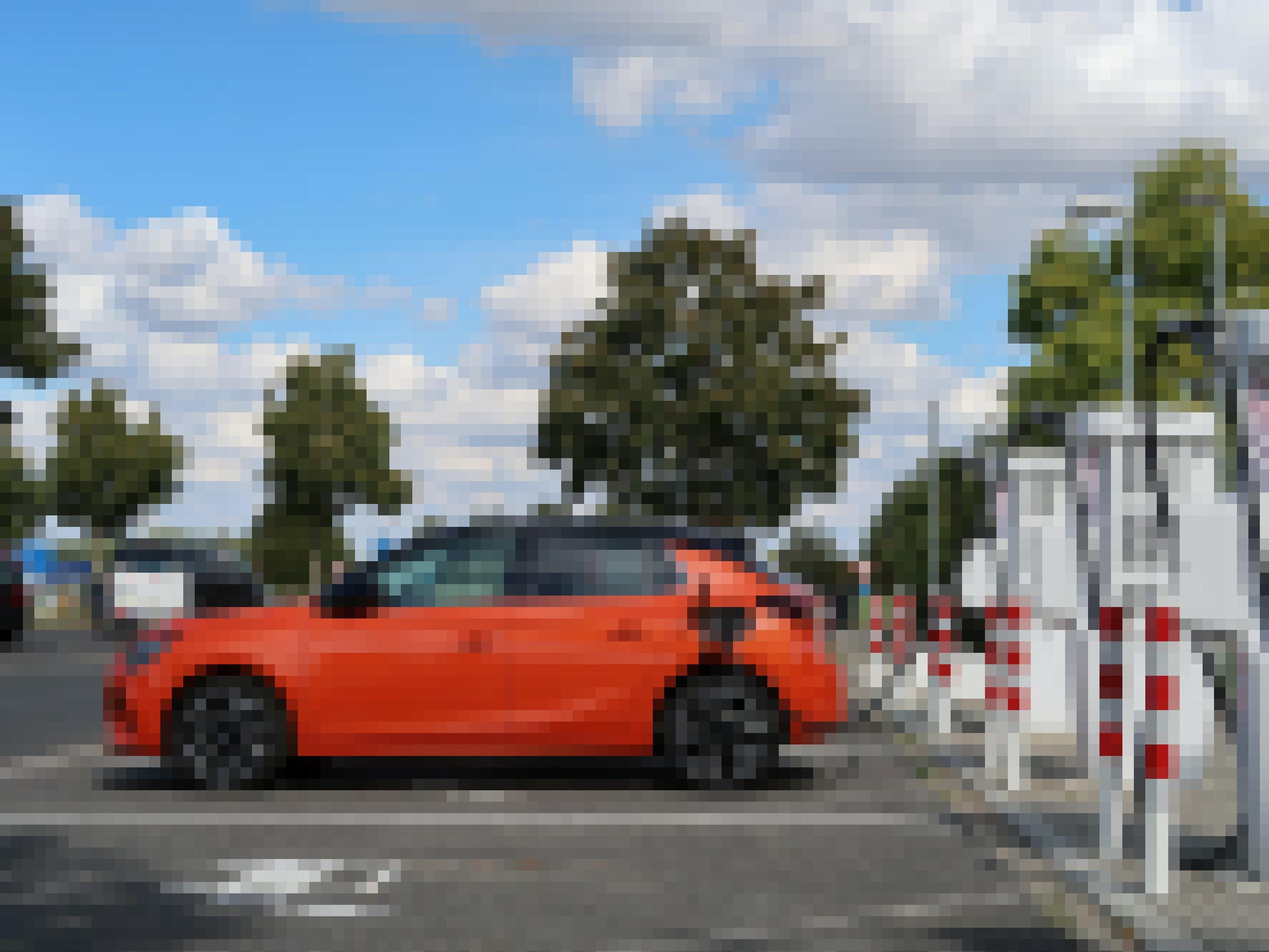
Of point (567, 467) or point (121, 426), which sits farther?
point (121, 426)

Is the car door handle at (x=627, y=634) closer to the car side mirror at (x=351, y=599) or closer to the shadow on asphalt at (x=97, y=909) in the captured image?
the car side mirror at (x=351, y=599)

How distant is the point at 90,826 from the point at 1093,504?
22.1ft

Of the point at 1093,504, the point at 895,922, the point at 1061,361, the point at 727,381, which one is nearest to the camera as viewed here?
the point at 895,922

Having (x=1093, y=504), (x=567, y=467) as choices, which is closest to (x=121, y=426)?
(x=567, y=467)

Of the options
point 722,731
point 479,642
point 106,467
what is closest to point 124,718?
point 479,642

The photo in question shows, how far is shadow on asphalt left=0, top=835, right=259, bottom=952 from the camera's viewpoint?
7.71 metres

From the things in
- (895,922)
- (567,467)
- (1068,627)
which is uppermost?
(567,467)

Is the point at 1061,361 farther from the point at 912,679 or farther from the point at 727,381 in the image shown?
the point at 912,679

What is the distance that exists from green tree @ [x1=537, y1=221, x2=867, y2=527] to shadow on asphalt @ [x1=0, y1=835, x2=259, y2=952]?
41.5 m

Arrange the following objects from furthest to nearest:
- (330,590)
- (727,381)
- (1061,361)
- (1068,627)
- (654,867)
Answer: (727,381), (1061,361), (1068,627), (330,590), (654,867)

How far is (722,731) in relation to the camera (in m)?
12.5

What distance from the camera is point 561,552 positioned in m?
12.8

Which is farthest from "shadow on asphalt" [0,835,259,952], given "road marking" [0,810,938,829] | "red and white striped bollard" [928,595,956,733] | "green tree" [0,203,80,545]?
"green tree" [0,203,80,545]

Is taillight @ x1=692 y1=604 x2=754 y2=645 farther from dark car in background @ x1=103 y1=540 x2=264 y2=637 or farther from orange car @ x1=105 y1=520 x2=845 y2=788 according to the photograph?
dark car in background @ x1=103 y1=540 x2=264 y2=637
